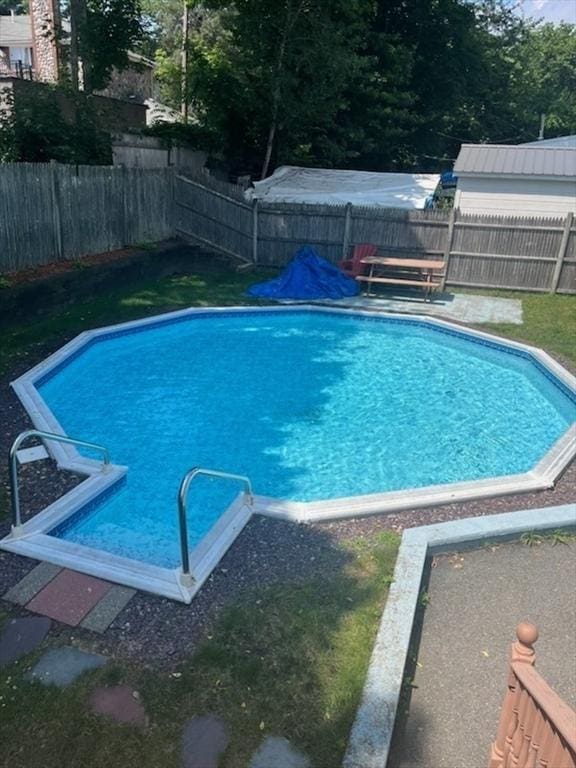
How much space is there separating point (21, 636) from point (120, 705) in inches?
37.0

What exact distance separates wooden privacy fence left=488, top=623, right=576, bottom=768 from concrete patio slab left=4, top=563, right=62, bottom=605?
3.17 metres

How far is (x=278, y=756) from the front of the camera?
286cm

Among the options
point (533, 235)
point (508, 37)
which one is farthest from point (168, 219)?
point (508, 37)

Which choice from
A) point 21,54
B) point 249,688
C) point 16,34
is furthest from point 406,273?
point 21,54

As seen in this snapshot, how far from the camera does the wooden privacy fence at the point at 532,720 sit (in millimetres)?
1861

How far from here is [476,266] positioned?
14.3m

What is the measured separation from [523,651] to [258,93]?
1930 cm

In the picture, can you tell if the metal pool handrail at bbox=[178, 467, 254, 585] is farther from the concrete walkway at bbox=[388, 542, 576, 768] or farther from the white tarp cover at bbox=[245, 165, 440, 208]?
the white tarp cover at bbox=[245, 165, 440, 208]

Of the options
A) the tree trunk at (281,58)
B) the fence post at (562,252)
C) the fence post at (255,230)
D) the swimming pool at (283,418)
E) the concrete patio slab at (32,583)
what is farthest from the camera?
the tree trunk at (281,58)

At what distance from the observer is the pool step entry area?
4.00 meters

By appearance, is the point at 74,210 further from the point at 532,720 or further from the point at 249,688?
the point at 532,720

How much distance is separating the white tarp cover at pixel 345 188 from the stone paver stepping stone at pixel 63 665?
45.3 feet

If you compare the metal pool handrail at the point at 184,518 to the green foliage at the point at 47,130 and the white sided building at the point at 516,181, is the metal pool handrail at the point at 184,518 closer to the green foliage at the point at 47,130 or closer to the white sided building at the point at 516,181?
the green foliage at the point at 47,130

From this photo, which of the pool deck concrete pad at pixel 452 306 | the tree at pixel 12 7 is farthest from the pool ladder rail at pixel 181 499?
the tree at pixel 12 7
